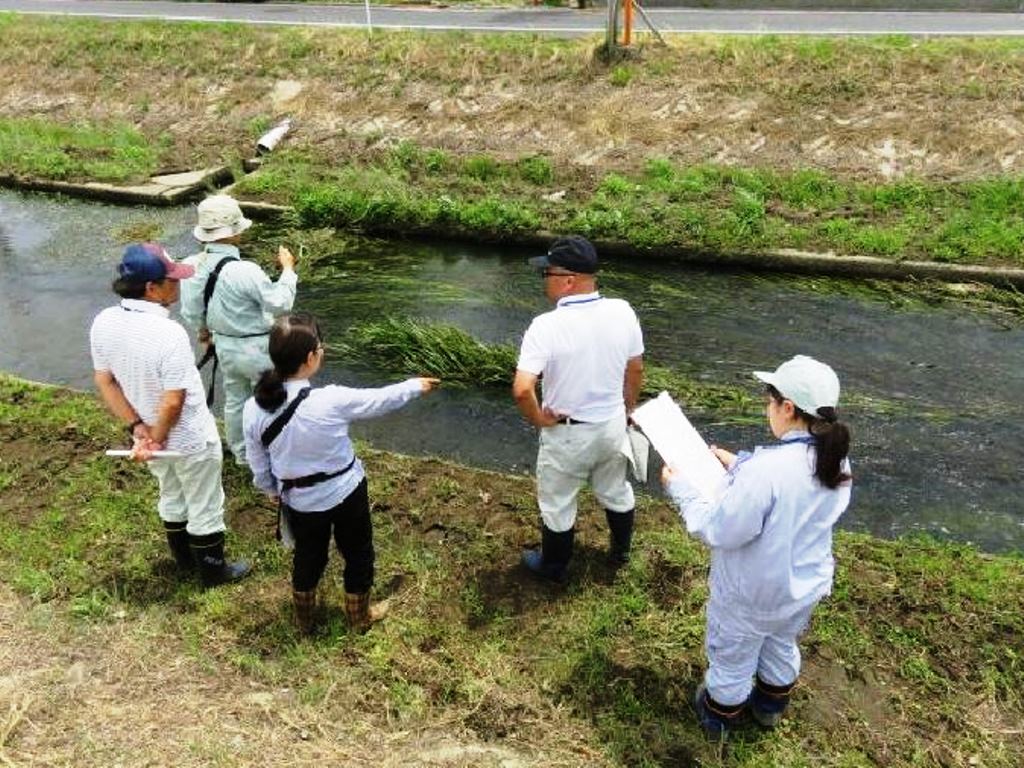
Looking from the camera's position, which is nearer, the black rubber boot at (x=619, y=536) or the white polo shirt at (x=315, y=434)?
the white polo shirt at (x=315, y=434)

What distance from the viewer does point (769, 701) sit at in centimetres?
363

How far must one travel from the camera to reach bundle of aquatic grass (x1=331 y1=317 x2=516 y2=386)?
24.0 ft

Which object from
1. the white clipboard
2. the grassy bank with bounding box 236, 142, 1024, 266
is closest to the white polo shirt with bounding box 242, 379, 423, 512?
the white clipboard

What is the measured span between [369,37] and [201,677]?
1428 centimetres

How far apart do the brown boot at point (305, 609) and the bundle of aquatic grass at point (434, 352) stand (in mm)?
3377

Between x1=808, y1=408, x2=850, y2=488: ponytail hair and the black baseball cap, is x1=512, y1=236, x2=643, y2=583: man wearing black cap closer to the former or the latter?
the black baseball cap

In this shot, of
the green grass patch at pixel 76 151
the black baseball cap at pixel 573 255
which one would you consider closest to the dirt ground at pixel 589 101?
the green grass patch at pixel 76 151

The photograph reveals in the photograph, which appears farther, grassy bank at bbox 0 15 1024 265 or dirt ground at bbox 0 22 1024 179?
dirt ground at bbox 0 22 1024 179

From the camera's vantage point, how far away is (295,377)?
3588mm

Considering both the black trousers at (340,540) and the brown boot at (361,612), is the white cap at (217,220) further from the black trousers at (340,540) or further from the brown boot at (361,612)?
the brown boot at (361,612)

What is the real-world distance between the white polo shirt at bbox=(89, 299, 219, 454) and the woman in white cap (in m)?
2.32

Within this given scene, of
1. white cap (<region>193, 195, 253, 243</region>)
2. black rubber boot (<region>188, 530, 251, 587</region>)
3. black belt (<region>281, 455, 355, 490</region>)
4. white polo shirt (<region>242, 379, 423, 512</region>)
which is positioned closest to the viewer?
white polo shirt (<region>242, 379, 423, 512</region>)

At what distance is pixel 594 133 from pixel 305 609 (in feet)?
32.5

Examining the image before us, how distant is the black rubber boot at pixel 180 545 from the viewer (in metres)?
4.55
